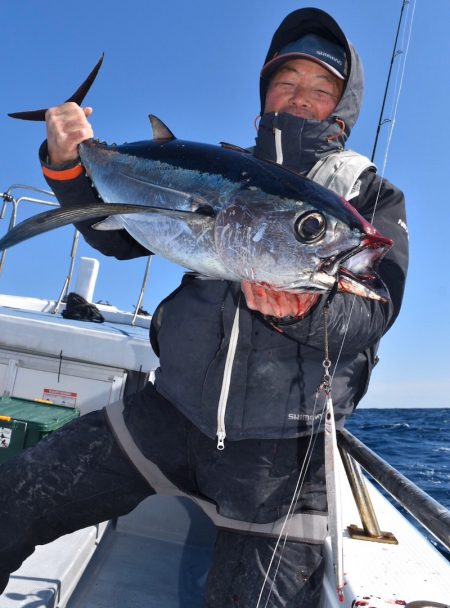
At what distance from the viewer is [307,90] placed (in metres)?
2.69

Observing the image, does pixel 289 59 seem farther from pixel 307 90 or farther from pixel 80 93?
pixel 80 93

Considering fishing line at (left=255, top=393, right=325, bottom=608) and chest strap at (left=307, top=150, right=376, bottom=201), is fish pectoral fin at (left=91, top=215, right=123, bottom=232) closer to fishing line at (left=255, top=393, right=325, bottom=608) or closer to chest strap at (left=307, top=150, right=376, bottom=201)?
chest strap at (left=307, top=150, right=376, bottom=201)

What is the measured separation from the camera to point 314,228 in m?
1.53

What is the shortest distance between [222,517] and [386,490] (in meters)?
0.75

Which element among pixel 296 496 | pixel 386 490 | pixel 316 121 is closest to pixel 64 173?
pixel 316 121

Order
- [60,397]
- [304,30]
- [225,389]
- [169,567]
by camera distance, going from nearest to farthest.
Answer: [225,389] → [304,30] → [169,567] → [60,397]

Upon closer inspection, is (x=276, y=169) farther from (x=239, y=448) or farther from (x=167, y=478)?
(x=167, y=478)

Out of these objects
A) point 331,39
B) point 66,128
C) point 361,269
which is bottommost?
point 361,269

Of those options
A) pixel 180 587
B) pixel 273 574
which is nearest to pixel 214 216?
pixel 273 574

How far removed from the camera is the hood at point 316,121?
245cm

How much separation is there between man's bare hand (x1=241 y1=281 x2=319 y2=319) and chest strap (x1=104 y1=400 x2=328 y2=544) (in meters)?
1.00

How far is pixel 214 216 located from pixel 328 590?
164 cm

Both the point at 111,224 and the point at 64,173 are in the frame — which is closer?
the point at 111,224

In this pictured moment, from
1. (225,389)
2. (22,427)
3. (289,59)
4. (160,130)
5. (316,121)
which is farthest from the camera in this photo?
(22,427)
